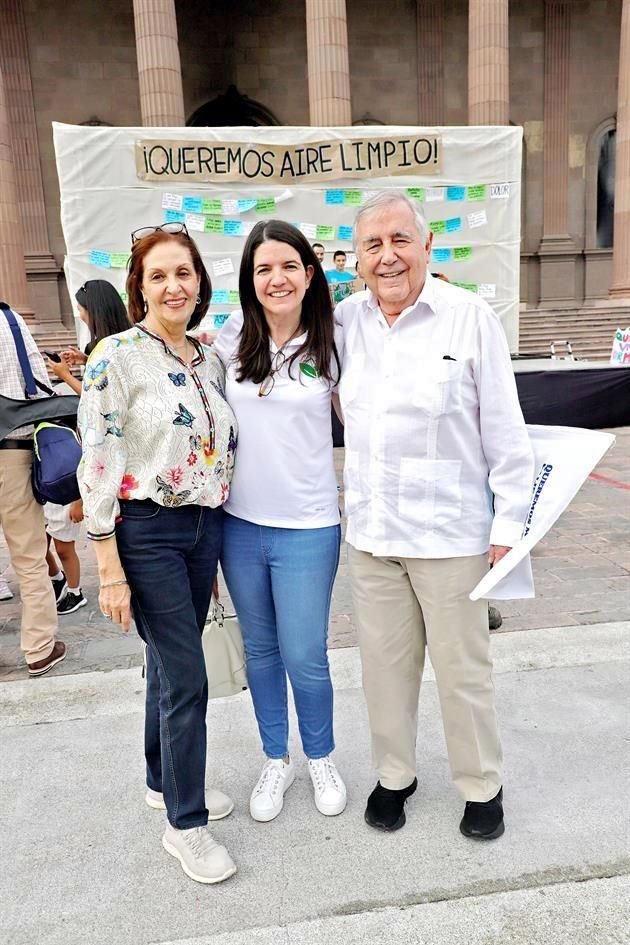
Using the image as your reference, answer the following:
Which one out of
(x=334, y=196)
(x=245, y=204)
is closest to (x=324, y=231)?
(x=334, y=196)

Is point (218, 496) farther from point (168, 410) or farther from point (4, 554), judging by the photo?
point (4, 554)

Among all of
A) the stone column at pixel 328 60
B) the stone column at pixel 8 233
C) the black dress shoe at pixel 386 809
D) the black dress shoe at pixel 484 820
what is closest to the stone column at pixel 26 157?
the stone column at pixel 8 233

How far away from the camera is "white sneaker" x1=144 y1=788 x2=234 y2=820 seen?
2518mm

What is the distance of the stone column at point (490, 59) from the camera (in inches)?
637

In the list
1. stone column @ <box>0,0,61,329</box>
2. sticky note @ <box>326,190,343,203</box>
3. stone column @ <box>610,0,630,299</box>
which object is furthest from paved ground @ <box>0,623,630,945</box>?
stone column @ <box>0,0,61,329</box>

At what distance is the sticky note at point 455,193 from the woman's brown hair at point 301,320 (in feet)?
8.42

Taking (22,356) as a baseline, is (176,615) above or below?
below

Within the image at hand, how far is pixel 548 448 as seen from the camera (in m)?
2.24

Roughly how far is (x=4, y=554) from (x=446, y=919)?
4.91 metres

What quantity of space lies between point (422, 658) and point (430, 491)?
629 millimetres

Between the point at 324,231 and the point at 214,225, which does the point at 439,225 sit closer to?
the point at 324,231

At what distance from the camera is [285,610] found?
237cm

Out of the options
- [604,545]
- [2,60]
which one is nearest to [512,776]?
[604,545]

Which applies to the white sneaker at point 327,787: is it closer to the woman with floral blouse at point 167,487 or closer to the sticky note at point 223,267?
the woman with floral blouse at point 167,487
